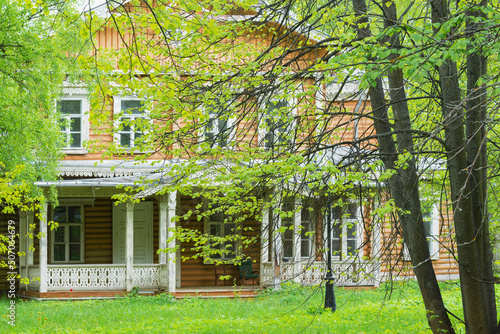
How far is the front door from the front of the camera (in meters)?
17.8

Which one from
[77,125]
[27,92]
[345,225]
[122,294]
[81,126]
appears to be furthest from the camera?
[77,125]

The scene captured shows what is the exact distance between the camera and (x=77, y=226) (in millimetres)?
18000

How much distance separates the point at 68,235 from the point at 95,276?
3063mm

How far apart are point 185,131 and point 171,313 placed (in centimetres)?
643

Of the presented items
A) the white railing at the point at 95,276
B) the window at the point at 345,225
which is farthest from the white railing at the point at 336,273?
the white railing at the point at 95,276

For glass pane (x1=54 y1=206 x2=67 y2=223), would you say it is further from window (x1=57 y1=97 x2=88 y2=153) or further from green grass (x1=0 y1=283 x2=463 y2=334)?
green grass (x1=0 y1=283 x2=463 y2=334)

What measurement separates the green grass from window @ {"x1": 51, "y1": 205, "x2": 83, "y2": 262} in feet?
10.5

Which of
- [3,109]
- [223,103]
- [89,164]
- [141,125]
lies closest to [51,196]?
[89,164]

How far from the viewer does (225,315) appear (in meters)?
12.1

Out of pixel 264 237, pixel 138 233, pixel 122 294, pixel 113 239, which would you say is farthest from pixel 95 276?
pixel 264 237

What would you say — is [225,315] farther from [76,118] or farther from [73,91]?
[73,91]

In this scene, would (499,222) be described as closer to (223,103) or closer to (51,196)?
(223,103)

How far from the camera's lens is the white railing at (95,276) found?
1515 centimetres

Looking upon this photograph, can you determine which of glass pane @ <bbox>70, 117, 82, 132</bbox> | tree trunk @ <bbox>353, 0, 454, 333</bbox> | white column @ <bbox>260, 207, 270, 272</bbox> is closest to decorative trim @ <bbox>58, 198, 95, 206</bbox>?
glass pane @ <bbox>70, 117, 82, 132</bbox>
